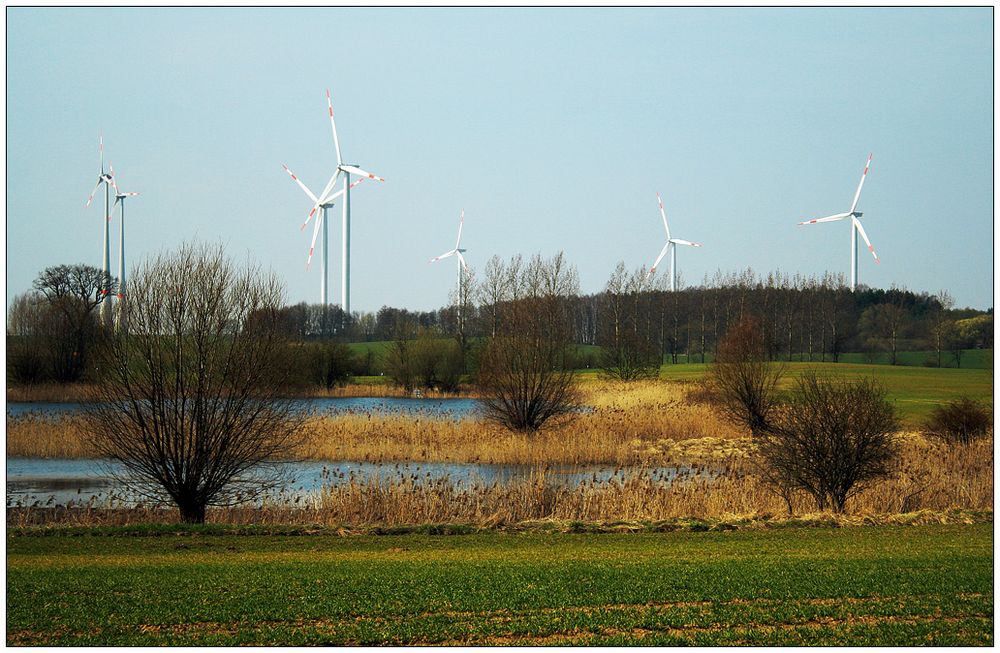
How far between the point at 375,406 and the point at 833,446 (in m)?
33.9

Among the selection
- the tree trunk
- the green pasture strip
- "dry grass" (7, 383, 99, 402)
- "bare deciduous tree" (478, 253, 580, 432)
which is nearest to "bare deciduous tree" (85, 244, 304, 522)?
the tree trunk

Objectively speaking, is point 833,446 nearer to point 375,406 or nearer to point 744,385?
point 744,385

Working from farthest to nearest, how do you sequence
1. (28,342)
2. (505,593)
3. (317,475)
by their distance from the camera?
(28,342)
(317,475)
(505,593)

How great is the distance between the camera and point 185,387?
19359 millimetres

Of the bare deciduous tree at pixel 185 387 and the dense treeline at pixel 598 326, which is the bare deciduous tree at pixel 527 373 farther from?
the bare deciduous tree at pixel 185 387

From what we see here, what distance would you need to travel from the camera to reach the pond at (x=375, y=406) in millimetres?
43656

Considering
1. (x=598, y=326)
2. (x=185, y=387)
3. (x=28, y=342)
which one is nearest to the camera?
(x=185, y=387)

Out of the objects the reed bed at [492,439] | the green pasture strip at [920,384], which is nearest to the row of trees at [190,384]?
the reed bed at [492,439]

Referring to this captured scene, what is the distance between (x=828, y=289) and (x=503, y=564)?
85849mm

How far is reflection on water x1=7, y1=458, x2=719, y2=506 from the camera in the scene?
77.5ft

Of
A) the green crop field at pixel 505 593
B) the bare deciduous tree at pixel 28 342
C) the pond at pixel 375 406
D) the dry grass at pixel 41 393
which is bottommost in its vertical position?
the green crop field at pixel 505 593

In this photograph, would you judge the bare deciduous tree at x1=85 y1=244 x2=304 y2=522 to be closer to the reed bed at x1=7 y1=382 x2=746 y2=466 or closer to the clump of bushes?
the reed bed at x1=7 y1=382 x2=746 y2=466

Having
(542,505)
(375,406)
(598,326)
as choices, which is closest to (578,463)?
(542,505)

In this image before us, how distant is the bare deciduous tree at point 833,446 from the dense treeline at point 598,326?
19631mm
